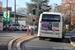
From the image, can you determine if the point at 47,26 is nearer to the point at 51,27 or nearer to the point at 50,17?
the point at 51,27

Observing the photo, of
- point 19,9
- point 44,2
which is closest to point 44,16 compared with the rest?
point 44,2

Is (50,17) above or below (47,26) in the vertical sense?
above

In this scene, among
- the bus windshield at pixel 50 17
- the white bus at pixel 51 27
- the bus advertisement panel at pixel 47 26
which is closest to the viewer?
the white bus at pixel 51 27

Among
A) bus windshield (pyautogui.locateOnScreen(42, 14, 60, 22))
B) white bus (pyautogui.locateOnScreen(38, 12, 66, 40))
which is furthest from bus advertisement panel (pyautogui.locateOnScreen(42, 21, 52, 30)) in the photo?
bus windshield (pyautogui.locateOnScreen(42, 14, 60, 22))

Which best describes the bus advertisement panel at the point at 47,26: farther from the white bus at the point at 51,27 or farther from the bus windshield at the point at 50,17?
the bus windshield at the point at 50,17

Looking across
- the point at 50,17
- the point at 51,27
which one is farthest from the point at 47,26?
the point at 50,17

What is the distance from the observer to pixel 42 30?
14.8 m

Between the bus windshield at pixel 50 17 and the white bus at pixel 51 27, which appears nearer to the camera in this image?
the white bus at pixel 51 27

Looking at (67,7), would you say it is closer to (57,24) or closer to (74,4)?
(74,4)

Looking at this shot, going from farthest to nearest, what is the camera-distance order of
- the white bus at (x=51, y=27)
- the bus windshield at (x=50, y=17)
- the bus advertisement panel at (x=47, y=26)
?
the bus windshield at (x=50, y=17), the bus advertisement panel at (x=47, y=26), the white bus at (x=51, y=27)

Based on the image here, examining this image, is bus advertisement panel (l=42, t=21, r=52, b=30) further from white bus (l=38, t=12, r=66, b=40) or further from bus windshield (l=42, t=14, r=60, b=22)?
bus windshield (l=42, t=14, r=60, b=22)

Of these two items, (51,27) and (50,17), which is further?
(50,17)

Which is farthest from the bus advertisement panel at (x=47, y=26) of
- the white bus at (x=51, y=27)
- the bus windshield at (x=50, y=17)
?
the bus windshield at (x=50, y=17)

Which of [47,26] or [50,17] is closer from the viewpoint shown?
[47,26]
